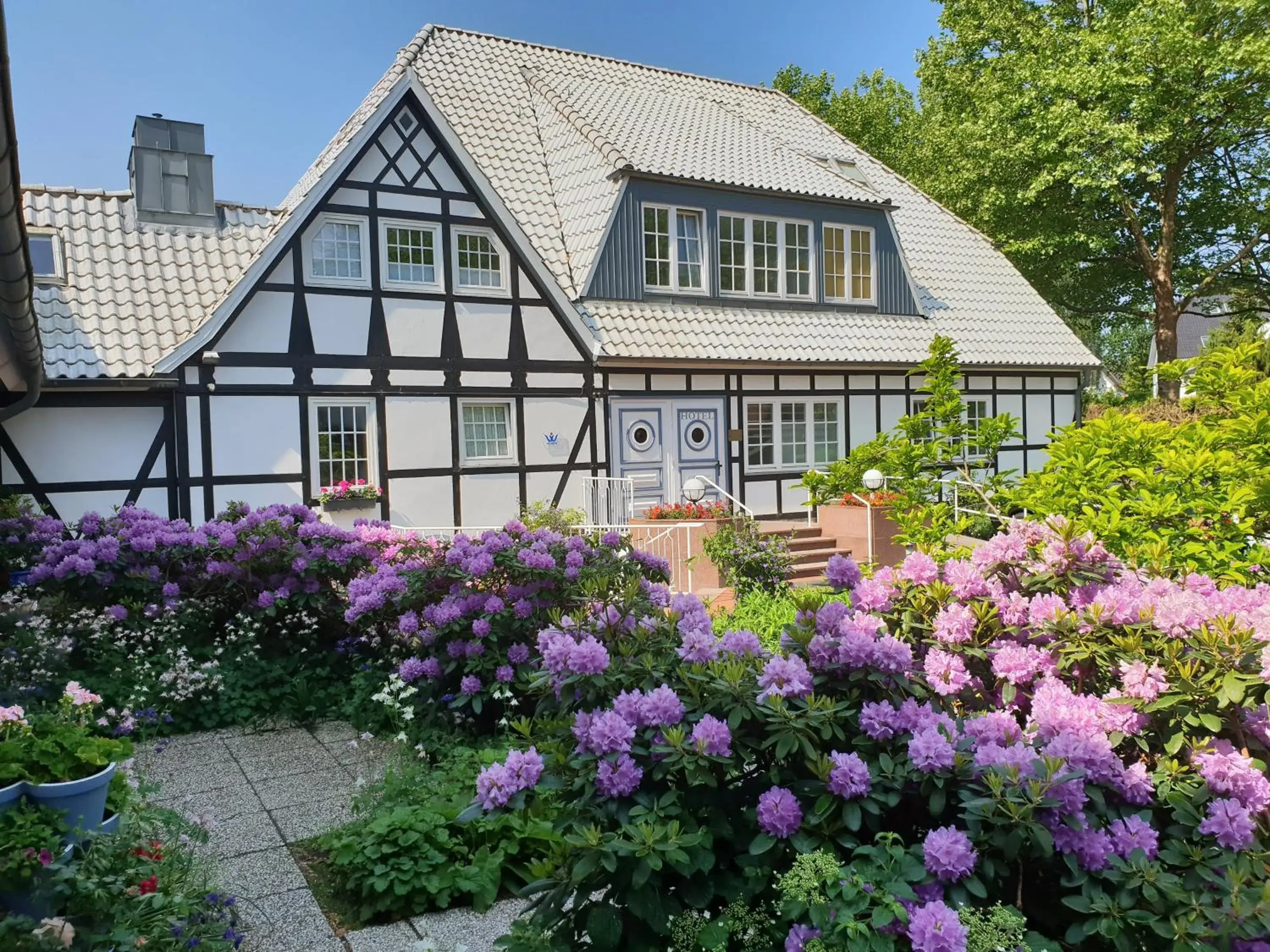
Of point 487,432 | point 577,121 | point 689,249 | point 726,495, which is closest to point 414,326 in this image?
point 487,432

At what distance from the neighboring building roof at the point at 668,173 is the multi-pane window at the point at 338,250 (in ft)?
2.21

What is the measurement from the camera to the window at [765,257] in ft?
50.8

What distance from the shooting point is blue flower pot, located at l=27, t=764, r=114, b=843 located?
3.30m

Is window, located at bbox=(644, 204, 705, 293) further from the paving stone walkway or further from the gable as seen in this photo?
the paving stone walkway

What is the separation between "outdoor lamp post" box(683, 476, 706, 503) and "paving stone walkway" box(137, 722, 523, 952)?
6635 mm

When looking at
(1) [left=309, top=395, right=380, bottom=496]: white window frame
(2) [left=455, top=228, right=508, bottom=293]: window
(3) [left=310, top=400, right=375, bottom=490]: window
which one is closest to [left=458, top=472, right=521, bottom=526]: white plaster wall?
(1) [left=309, top=395, right=380, bottom=496]: white window frame

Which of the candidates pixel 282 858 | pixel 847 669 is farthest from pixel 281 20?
pixel 847 669

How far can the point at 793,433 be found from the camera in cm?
1588

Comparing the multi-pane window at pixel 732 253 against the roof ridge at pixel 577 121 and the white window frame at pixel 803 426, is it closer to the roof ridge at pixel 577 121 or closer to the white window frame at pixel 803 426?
the white window frame at pixel 803 426

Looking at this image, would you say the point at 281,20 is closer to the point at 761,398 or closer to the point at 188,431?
the point at 188,431

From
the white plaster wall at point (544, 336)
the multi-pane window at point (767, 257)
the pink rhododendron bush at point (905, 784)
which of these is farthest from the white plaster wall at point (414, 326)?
the pink rhododendron bush at point (905, 784)

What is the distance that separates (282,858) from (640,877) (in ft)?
9.32

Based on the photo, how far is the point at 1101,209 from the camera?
2583cm

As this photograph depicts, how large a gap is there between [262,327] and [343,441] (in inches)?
66.2
